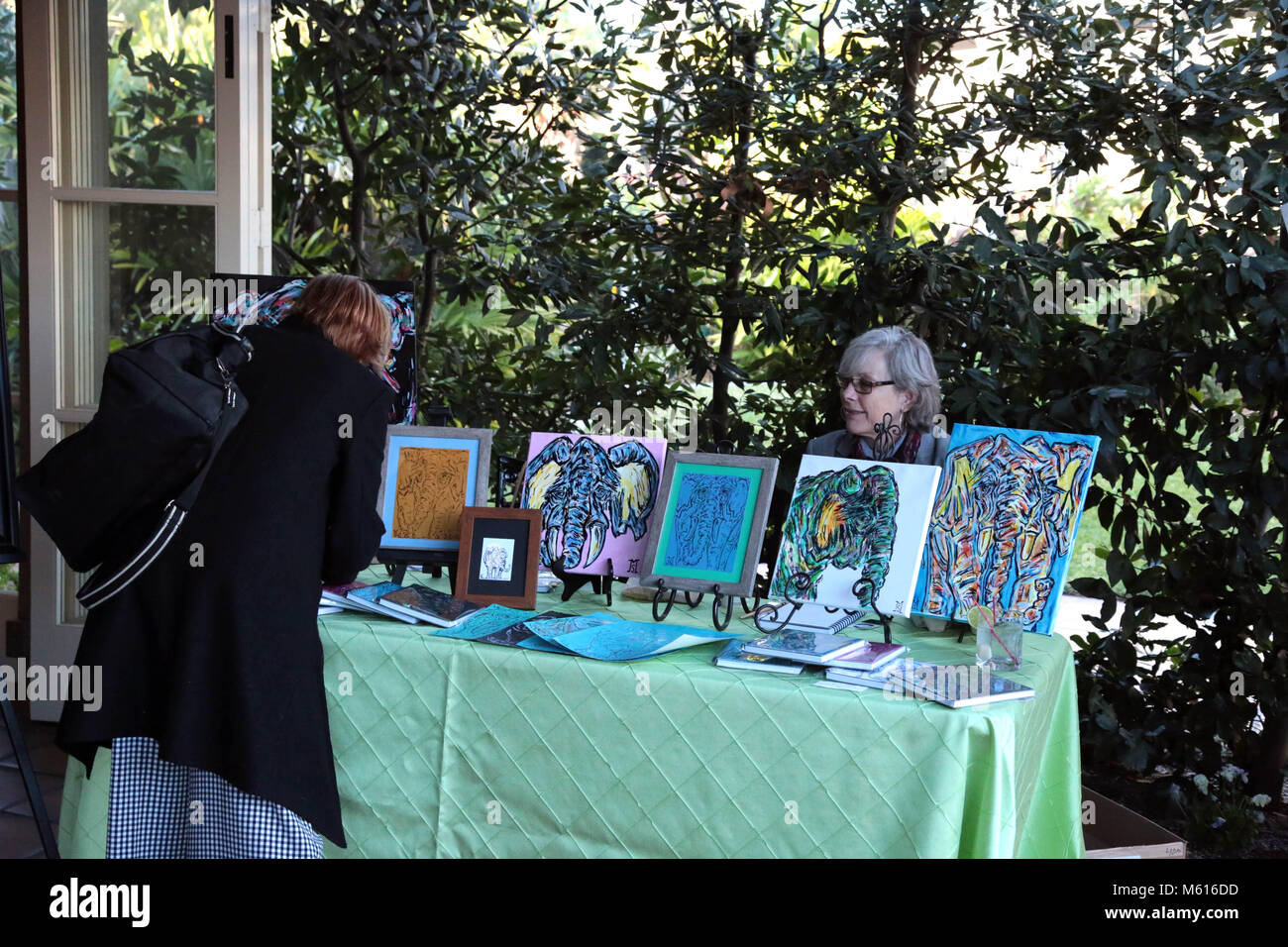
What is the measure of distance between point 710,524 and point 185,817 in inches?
47.4

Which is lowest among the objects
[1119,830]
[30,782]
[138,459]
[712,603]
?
[1119,830]

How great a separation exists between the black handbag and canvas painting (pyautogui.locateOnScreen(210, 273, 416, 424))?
31.0 inches

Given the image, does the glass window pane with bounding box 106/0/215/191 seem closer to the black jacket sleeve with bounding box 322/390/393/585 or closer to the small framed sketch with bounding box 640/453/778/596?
the black jacket sleeve with bounding box 322/390/393/585

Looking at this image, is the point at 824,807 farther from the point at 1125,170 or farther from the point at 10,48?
the point at 10,48

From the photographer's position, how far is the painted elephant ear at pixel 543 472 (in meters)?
2.59

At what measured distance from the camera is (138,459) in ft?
6.63

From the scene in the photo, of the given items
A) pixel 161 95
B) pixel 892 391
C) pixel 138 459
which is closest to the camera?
pixel 138 459

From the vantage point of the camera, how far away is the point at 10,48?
4.04 m

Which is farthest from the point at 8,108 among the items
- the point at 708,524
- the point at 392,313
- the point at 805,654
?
the point at 805,654

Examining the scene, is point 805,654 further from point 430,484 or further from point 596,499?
point 430,484

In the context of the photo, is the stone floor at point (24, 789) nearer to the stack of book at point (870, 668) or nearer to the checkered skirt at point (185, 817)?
the stack of book at point (870, 668)

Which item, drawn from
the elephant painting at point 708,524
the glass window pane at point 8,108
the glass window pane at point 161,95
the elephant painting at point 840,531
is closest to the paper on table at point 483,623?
the elephant painting at point 708,524

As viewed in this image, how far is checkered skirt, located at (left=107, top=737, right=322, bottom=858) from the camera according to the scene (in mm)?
2117

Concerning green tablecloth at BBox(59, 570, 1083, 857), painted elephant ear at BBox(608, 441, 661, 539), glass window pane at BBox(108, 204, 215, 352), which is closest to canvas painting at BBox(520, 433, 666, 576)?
painted elephant ear at BBox(608, 441, 661, 539)
